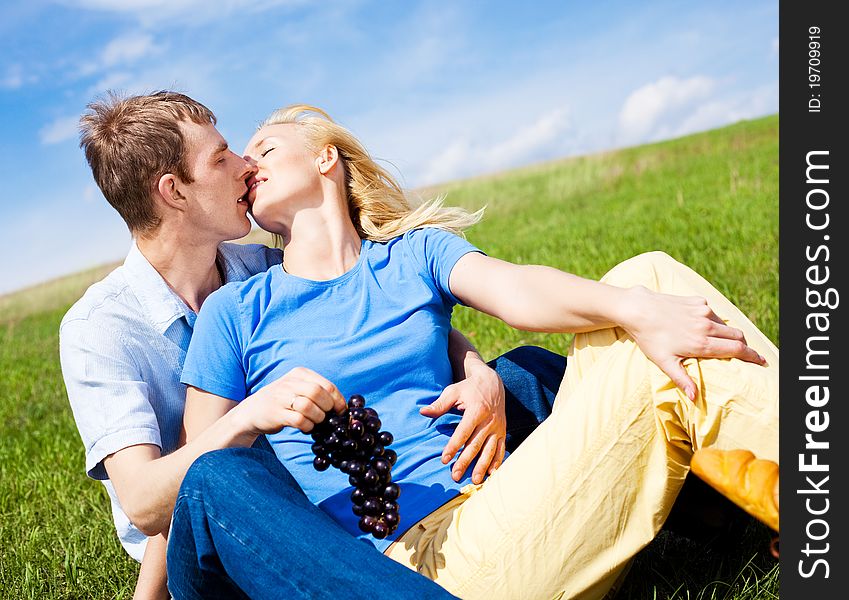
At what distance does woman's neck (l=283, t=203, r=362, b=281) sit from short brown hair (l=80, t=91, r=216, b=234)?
1.41 ft

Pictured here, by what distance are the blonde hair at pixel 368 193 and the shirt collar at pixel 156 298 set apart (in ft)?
2.13

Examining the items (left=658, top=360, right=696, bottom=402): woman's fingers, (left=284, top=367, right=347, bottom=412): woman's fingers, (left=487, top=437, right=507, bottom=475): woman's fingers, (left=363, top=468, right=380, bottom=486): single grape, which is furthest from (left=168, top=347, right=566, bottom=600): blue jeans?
(left=658, top=360, right=696, bottom=402): woman's fingers

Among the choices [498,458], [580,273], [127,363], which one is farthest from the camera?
[580,273]

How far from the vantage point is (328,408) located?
2064 millimetres

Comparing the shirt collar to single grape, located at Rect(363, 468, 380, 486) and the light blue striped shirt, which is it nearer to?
the light blue striped shirt

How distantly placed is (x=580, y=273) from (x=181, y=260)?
5024 millimetres

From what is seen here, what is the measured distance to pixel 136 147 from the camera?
3000mm

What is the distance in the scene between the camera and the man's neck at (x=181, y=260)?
3.03 meters

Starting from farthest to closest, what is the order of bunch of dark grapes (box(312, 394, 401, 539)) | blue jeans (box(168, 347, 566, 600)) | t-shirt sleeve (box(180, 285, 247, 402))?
1. t-shirt sleeve (box(180, 285, 247, 402))
2. bunch of dark grapes (box(312, 394, 401, 539))
3. blue jeans (box(168, 347, 566, 600))

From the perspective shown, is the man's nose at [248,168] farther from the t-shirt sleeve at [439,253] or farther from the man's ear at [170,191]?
the t-shirt sleeve at [439,253]

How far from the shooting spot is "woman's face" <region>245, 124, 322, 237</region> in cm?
294

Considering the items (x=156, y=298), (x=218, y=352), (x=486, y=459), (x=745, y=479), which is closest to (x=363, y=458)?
(x=486, y=459)

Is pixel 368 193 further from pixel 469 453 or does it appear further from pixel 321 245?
pixel 469 453
